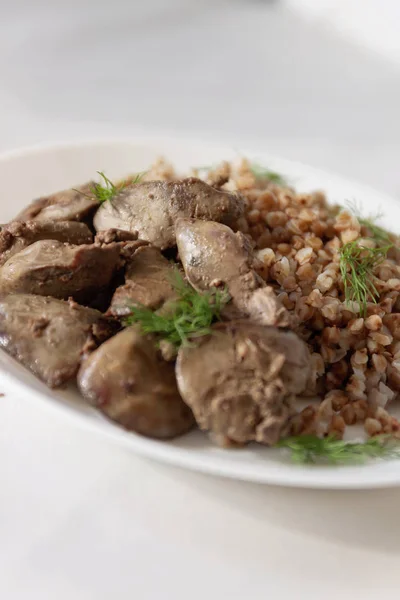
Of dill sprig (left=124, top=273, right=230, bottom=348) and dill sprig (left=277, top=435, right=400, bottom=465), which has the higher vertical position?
→ dill sprig (left=124, top=273, right=230, bottom=348)

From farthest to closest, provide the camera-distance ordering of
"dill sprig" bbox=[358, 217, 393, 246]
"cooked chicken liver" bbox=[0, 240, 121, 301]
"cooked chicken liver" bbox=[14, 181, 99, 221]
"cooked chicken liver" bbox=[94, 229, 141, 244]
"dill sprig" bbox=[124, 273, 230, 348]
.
A: "dill sprig" bbox=[358, 217, 393, 246]
"cooked chicken liver" bbox=[14, 181, 99, 221]
"cooked chicken liver" bbox=[94, 229, 141, 244]
"cooked chicken liver" bbox=[0, 240, 121, 301]
"dill sprig" bbox=[124, 273, 230, 348]

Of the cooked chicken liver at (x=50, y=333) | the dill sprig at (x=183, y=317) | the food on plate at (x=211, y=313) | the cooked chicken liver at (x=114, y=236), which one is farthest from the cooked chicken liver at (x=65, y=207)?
the dill sprig at (x=183, y=317)

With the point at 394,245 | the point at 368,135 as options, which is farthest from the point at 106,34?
the point at 394,245

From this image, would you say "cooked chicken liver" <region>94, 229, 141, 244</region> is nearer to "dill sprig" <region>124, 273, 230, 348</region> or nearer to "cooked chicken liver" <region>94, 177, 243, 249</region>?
"cooked chicken liver" <region>94, 177, 243, 249</region>

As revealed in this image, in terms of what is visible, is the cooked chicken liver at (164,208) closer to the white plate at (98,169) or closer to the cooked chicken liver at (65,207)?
the cooked chicken liver at (65,207)

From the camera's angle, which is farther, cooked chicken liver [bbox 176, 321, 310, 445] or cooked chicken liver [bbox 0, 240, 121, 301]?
cooked chicken liver [bbox 0, 240, 121, 301]

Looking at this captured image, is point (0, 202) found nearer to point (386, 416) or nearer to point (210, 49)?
point (386, 416)

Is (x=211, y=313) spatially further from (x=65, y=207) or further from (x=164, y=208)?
(x=65, y=207)

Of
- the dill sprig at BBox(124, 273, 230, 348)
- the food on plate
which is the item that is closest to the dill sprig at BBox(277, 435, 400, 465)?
the food on plate
